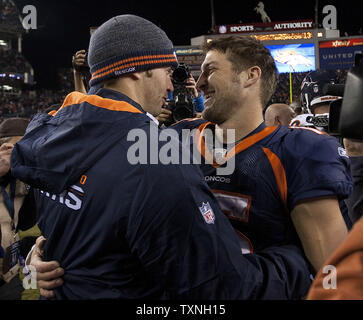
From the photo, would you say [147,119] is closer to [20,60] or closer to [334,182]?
[334,182]

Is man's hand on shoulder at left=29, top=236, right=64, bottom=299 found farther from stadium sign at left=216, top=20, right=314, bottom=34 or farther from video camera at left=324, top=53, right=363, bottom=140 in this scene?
stadium sign at left=216, top=20, right=314, bottom=34

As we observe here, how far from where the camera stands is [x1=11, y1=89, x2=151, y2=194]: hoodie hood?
1.04 m

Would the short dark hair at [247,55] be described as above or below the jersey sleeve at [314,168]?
above

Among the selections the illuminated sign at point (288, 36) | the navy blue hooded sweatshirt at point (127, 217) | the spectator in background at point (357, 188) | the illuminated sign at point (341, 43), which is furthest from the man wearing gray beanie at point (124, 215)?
the illuminated sign at point (341, 43)

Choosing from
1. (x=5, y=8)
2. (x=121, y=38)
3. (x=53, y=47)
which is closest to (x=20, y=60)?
(x=5, y=8)

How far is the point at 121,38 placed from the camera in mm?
1249

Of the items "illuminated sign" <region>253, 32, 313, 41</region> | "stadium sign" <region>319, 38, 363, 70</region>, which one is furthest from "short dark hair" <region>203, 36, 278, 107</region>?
"stadium sign" <region>319, 38, 363, 70</region>

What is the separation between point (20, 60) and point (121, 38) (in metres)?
35.5

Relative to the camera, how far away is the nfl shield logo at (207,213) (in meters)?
1.01

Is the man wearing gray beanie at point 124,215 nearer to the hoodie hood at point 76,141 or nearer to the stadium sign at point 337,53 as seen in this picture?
the hoodie hood at point 76,141

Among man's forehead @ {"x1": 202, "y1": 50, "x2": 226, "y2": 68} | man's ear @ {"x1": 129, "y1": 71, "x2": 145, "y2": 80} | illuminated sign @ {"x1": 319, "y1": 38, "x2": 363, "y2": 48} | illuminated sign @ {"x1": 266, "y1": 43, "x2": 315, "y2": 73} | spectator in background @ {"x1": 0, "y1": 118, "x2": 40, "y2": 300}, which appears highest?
illuminated sign @ {"x1": 319, "y1": 38, "x2": 363, "y2": 48}

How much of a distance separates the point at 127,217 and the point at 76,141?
0.29 m

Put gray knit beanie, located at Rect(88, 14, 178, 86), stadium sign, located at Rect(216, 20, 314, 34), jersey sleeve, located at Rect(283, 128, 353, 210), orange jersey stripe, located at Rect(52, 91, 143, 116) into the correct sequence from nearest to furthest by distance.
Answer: orange jersey stripe, located at Rect(52, 91, 143, 116), gray knit beanie, located at Rect(88, 14, 178, 86), jersey sleeve, located at Rect(283, 128, 353, 210), stadium sign, located at Rect(216, 20, 314, 34)

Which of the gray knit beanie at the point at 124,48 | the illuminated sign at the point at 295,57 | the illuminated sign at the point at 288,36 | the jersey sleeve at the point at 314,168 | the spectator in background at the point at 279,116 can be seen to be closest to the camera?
the gray knit beanie at the point at 124,48
